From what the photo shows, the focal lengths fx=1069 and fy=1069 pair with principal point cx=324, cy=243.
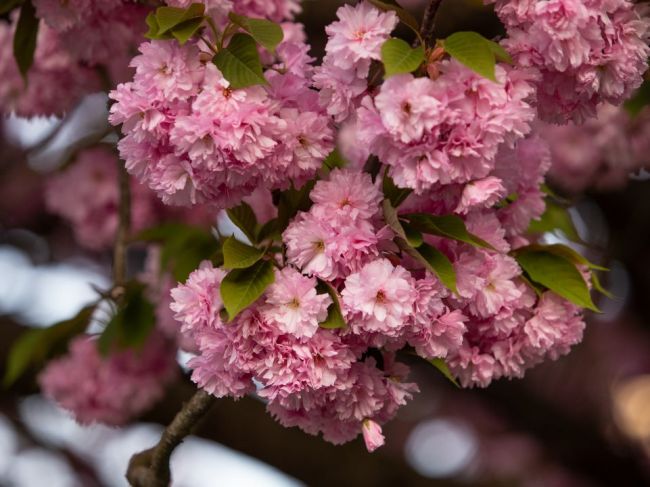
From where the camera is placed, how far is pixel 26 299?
4414 millimetres

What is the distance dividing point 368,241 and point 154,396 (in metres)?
1.33

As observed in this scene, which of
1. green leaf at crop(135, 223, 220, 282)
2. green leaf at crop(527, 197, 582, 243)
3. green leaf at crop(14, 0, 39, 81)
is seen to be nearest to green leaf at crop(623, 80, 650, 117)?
green leaf at crop(527, 197, 582, 243)

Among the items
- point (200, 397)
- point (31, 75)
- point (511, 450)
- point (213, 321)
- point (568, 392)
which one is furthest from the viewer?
point (511, 450)

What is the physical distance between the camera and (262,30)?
1315 millimetres

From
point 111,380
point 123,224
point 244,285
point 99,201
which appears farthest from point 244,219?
point 99,201

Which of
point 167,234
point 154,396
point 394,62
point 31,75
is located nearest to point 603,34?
point 394,62

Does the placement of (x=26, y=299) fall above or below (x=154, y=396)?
below

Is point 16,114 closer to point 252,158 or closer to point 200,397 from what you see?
point 200,397

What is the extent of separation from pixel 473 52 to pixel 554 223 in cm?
74

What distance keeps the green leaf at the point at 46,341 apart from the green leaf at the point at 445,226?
1018 mm

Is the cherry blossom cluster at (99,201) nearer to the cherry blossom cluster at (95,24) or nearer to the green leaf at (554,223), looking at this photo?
the cherry blossom cluster at (95,24)

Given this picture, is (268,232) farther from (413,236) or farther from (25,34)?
(25,34)

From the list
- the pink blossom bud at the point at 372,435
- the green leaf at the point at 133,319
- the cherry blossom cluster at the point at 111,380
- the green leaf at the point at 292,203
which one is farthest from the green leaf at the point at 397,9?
the cherry blossom cluster at the point at 111,380

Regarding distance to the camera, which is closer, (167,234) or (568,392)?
(167,234)
